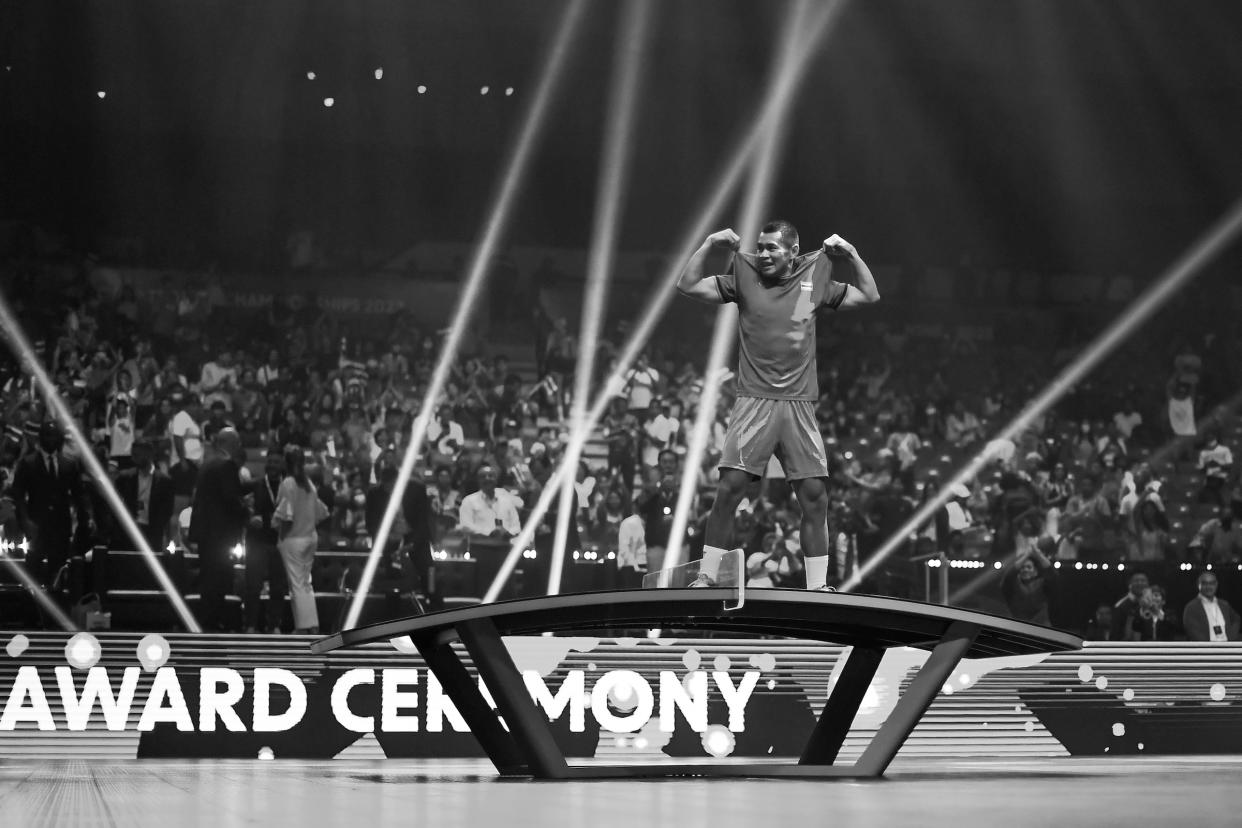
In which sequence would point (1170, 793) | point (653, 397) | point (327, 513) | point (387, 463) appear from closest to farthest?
point (1170, 793) < point (327, 513) < point (387, 463) < point (653, 397)

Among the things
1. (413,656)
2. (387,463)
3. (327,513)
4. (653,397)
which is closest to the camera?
(413,656)

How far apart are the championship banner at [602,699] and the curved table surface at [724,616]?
60.8 inches

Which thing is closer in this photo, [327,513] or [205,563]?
[205,563]

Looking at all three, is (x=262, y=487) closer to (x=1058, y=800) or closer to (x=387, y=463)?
(x=387, y=463)

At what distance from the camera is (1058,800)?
11.3ft

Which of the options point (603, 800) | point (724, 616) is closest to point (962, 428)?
point (724, 616)

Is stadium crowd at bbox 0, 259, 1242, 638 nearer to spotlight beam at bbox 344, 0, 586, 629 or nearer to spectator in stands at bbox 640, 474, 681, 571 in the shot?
spectator in stands at bbox 640, 474, 681, 571

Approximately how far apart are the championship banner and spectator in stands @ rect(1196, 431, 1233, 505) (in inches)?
299

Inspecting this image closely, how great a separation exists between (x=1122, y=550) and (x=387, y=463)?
6025 mm

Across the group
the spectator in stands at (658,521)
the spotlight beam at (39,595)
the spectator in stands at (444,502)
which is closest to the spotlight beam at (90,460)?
Result: the spotlight beam at (39,595)

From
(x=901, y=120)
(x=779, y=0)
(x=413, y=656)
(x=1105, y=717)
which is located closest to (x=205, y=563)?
(x=413, y=656)

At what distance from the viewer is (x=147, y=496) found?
37.6 ft

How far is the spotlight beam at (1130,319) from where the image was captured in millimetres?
15539

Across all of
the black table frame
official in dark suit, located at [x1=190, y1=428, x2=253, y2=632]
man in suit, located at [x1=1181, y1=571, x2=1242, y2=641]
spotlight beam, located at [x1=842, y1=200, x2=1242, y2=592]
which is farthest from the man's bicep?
spotlight beam, located at [x1=842, y1=200, x2=1242, y2=592]
